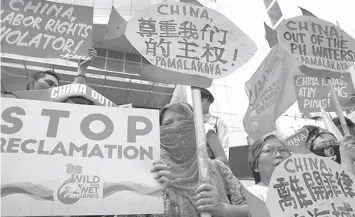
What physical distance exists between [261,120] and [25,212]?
1.53 m

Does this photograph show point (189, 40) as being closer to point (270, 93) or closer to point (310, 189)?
point (270, 93)

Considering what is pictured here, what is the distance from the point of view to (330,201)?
69.1 inches

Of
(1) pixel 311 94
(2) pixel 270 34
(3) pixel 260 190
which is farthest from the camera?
(1) pixel 311 94

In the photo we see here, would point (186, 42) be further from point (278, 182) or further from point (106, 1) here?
point (106, 1)

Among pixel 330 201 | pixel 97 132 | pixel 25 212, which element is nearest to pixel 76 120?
pixel 97 132

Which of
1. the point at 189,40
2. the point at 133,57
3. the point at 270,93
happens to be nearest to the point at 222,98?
the point at 133,57

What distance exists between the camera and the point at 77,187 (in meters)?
1.41

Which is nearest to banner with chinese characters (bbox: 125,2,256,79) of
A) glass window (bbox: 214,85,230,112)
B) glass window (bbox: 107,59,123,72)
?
glass window (bbox: 214,85,230,112)

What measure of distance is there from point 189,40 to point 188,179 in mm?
742

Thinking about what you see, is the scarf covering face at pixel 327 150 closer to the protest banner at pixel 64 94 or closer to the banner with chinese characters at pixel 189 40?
the banner with chinese characters at pixel 189 40

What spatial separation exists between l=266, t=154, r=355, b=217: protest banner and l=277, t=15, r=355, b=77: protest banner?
0.74m

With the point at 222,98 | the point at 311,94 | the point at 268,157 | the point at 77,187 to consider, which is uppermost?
the point at 222,98

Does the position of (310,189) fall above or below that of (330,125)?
below

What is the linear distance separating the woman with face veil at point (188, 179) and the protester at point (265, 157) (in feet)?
1.01
